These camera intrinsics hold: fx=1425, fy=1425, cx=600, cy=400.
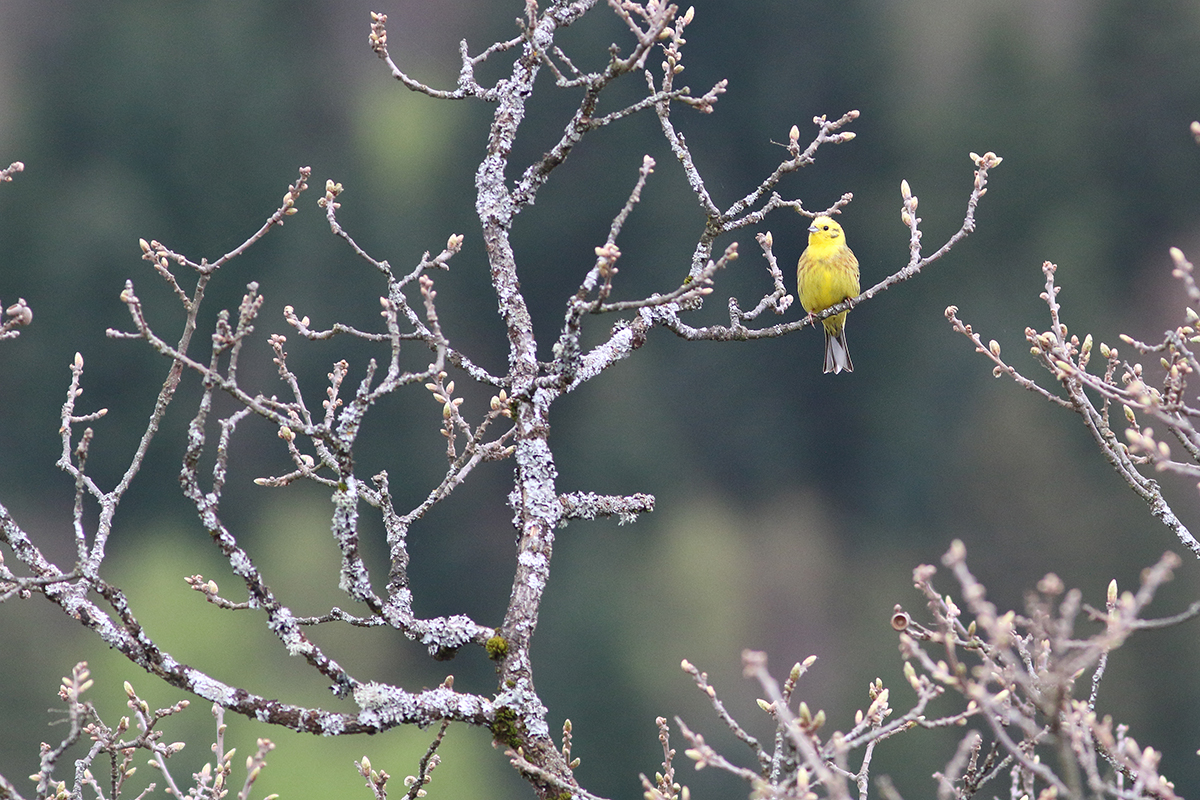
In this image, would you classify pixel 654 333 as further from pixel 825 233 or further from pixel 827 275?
pixel 827 275

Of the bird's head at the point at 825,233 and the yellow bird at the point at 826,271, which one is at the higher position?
the bird's head at the point at 825,233

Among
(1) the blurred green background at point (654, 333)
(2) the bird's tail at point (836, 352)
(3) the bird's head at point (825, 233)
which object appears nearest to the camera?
(3) the bird's head at point (825, 233)

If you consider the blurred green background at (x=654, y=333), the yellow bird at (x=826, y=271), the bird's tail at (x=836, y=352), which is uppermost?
the blurred green background at (x=654, y=333)

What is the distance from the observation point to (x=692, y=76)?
180ft

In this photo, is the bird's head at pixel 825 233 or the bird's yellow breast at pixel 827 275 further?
the bird's head at pixel 825 233

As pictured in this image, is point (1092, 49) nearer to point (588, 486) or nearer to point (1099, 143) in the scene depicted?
point (1099, 143)

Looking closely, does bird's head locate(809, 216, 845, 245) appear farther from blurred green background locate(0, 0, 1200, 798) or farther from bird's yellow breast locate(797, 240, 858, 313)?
blurred green background locate(0, 0, 1200, 798)

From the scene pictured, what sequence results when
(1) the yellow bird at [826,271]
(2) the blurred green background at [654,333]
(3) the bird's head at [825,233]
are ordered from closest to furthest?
1. (1) the yellow bird at [826,271]
2. (3) the bird's head at [825,233]
3. (2) the blurred green background at [654,333]

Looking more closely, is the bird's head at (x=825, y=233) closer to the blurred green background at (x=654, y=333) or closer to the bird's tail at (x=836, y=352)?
the bird's tail at (x=836, y=352)

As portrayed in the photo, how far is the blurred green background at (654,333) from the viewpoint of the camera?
127ft

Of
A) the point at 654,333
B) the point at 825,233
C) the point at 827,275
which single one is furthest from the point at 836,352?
the point at 654,333

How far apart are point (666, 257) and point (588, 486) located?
915 cm

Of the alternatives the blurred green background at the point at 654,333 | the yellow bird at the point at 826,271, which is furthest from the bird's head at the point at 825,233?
the blurred green background at the point at 654,333

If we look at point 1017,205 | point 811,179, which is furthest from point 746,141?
point 1017,205
